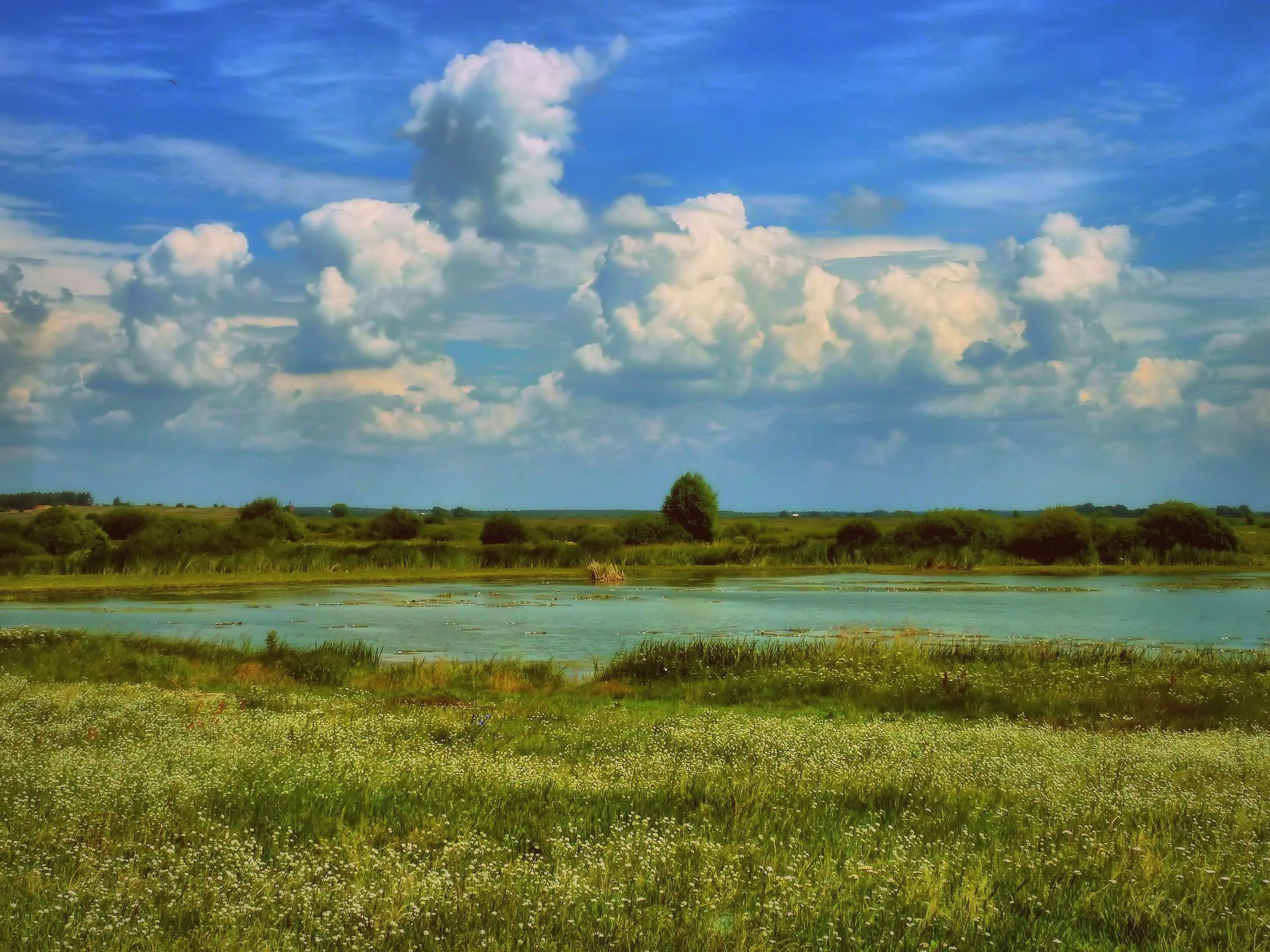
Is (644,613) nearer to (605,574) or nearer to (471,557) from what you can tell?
(605,574)

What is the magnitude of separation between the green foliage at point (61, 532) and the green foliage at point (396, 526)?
2494 centimetres

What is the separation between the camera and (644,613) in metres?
41.6

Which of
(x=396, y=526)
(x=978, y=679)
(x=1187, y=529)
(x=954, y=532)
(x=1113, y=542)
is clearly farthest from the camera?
(x=396, y=526)

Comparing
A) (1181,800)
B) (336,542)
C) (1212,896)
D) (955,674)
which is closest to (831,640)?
(955,674)

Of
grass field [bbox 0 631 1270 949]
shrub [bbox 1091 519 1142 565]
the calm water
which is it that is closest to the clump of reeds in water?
the calm water

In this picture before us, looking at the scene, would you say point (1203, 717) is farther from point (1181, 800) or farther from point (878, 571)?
point (878, 571)

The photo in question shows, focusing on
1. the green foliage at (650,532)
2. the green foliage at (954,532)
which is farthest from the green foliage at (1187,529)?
the green foliage at (650,532)

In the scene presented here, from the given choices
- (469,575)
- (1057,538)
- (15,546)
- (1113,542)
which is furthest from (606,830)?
(1113,542)

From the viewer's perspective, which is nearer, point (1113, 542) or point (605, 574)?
point (605, 574)

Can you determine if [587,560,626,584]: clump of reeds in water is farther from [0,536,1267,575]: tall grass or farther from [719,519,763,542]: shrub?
[719,519,763,542]: shrub

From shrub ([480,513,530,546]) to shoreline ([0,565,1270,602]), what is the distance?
1380 centimetres

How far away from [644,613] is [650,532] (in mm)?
Result: 47826

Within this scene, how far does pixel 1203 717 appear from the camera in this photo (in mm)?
17875

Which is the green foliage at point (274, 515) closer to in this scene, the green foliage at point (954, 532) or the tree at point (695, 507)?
the tree at point (695, 507)
